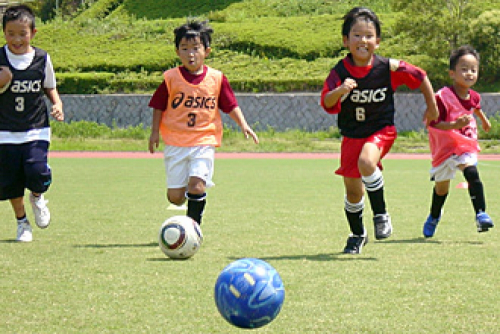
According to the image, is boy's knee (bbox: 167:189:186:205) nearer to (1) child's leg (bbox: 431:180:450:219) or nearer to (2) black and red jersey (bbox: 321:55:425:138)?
(2) black and red jersey (bbox: 321:55:425:138)

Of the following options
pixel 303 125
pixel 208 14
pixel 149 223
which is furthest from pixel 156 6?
pixel 149 223

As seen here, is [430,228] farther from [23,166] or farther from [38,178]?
[23,166]

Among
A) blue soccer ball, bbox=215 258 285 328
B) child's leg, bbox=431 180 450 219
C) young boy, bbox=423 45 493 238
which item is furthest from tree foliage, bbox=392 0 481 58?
blue soccer ball, bbox=215 258 285 328

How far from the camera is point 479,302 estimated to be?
17.0 ft

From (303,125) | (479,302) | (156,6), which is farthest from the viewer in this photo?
(156,6)

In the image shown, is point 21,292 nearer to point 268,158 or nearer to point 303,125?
point 268,158

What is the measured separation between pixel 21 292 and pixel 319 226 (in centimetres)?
420

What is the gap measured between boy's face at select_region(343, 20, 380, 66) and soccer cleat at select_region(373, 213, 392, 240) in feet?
4.35

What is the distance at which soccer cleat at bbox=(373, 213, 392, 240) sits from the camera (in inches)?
284

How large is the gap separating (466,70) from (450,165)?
3.01 ft

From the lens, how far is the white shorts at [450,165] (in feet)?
27.4

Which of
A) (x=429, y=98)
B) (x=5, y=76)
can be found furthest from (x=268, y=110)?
(x=429, y=98)

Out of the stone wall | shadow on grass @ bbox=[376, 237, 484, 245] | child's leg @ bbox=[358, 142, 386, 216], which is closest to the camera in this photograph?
child's leg @ bbox=[358, 142, 386, 216]

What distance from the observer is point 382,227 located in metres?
7.25
